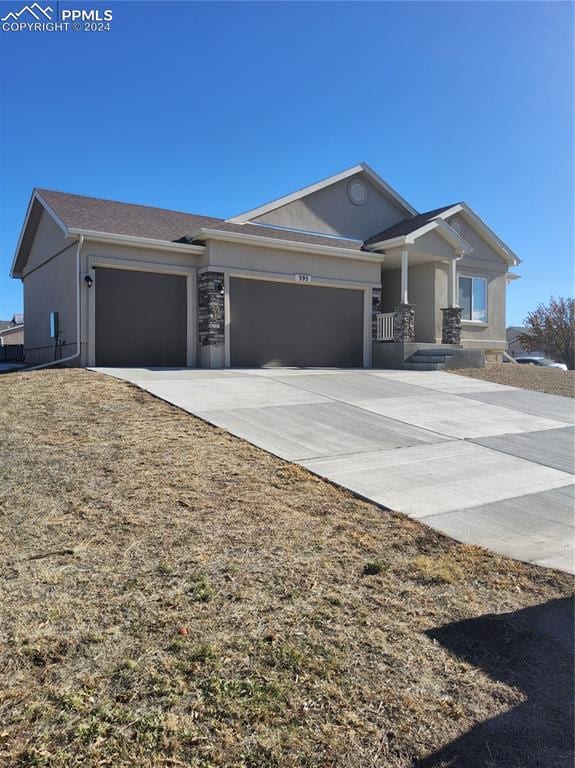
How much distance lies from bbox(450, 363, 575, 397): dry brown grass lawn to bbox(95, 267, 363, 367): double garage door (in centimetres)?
384

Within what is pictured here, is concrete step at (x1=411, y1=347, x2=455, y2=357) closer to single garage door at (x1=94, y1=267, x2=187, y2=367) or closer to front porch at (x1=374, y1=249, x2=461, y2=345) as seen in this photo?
front porch at (x1=374, y1=249, x2=461, y2=345)

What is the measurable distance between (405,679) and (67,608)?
1.94 m

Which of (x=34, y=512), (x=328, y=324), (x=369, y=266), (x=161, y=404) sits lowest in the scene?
(x=34, y=512)

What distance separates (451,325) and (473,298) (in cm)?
255

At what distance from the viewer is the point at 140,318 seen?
48.7 ft

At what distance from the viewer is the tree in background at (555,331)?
39.2 metres

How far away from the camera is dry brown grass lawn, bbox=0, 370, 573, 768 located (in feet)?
8.02

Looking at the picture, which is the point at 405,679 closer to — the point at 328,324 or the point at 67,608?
the point at 67,608

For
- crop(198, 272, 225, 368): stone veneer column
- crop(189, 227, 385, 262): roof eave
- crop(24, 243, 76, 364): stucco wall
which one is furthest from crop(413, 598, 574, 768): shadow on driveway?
crop(24, 243, 76, 364): stucco wall

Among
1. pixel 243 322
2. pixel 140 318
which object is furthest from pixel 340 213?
pixel 140 318

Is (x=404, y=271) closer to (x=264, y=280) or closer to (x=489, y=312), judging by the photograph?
(x=264, y=280)

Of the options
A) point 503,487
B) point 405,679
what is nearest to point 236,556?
point 405,679

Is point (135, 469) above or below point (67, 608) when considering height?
above

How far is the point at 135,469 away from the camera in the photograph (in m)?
5.68
